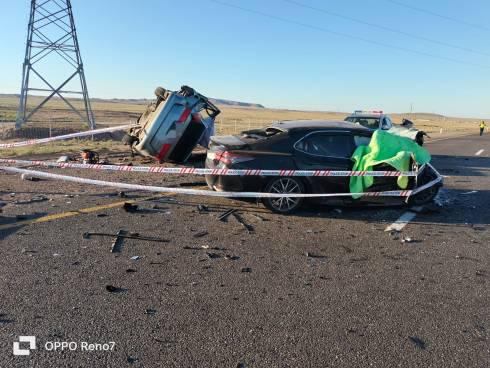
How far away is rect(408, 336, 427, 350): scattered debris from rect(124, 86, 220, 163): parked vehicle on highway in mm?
7600

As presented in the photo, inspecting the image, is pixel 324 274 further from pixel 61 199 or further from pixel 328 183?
pixel 61 199

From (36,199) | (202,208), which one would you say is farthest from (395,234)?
(36,199)

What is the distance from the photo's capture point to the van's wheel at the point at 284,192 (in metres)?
6.73

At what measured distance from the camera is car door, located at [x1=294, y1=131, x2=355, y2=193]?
6.76m

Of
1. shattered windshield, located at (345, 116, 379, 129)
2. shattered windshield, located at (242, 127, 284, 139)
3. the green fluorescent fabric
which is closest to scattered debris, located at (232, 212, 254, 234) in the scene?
shattered windshield, located at (242, 127, 284, 139)

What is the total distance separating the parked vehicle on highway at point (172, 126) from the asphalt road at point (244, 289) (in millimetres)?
3347

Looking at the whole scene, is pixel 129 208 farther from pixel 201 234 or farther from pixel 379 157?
pixel 379 157

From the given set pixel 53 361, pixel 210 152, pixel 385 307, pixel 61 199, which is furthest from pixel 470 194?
Result: pixel 53 361

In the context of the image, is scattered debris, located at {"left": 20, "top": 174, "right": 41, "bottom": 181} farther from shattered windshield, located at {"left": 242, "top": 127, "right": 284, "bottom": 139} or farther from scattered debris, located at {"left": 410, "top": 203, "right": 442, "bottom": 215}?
scattered debris, located at {"left": 410, "top": 203, "right": 442, "bottom": 215}

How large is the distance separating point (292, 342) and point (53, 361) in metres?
1.65

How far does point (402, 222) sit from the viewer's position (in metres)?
6.58

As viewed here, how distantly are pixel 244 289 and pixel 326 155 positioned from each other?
3483 millimetres

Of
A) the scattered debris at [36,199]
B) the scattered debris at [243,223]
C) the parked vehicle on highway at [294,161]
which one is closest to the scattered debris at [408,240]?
the parked vehicle on highway at [294,161]

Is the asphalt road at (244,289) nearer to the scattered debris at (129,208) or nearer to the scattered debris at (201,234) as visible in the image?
the scattered debris at (201,234)
